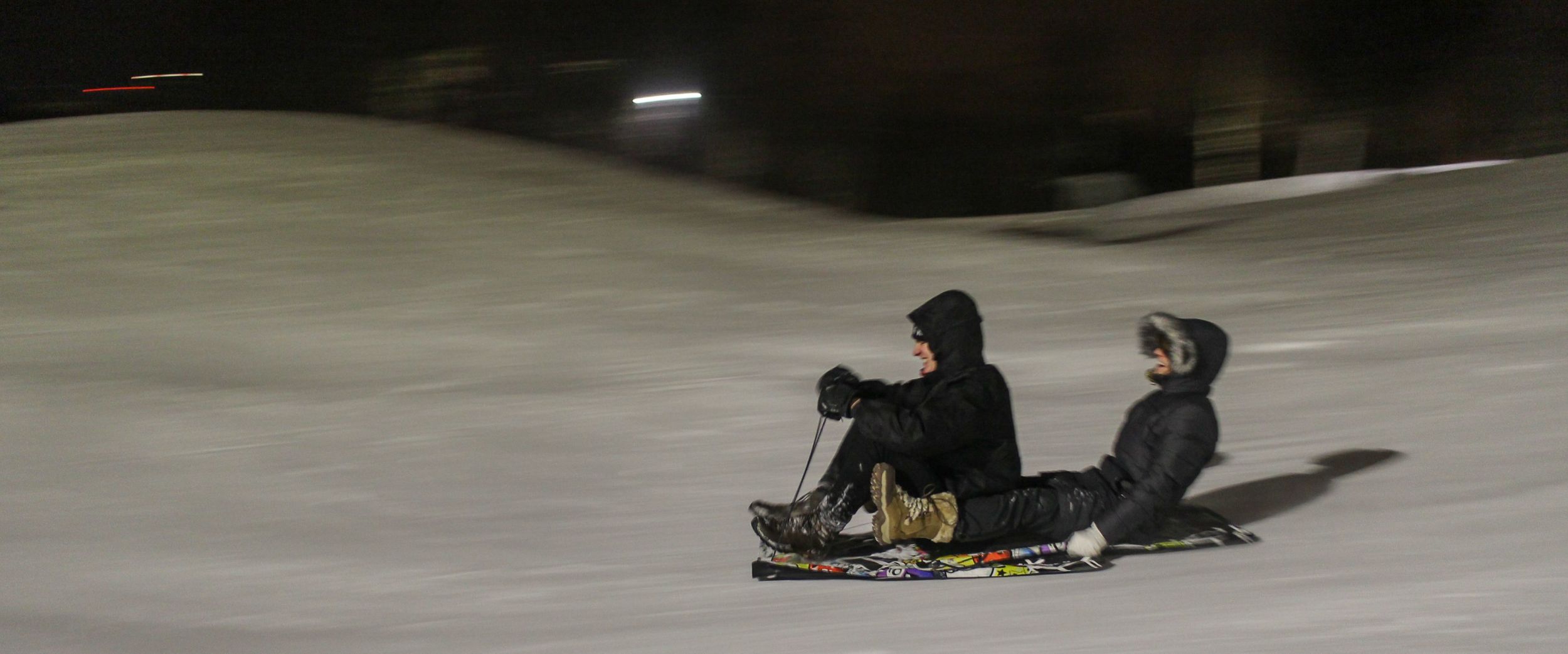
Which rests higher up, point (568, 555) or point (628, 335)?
point (628, 335)

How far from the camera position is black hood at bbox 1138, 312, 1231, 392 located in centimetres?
405

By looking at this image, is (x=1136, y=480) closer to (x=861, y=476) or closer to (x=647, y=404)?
(x=861, y=476)

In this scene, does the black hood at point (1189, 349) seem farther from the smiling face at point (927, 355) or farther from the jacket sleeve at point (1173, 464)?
the smiling face at point (927, 355)

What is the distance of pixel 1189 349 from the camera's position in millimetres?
4043

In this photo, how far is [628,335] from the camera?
9.63 meters

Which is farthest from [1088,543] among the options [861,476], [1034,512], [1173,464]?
[861,476]

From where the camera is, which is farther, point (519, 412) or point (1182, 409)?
point (519, 412)

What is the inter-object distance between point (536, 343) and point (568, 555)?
14.5ft

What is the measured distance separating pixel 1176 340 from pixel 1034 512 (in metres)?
0.64

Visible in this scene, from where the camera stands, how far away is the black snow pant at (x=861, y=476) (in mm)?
4105

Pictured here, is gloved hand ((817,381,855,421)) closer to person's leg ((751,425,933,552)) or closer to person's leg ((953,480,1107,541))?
person's leg ((751,425,933,552))

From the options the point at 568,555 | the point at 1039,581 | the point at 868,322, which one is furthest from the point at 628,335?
the point at 1039,581

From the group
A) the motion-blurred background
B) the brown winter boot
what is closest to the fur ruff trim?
the brown winter boot

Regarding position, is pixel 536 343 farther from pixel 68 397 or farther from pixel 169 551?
pixel 169 551
